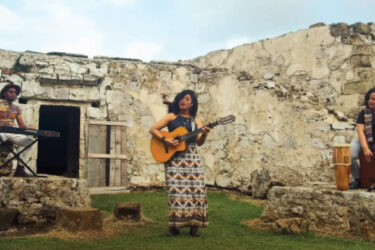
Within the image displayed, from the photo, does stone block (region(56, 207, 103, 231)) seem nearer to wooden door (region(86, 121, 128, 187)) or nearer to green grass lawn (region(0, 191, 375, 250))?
green grass lawn (region(0, 191, 375, 250))

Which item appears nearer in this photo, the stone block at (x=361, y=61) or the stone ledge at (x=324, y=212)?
the stone ledge at (x=324, y=212)

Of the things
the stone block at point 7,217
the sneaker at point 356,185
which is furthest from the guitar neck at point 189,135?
the stone block at point 7,217

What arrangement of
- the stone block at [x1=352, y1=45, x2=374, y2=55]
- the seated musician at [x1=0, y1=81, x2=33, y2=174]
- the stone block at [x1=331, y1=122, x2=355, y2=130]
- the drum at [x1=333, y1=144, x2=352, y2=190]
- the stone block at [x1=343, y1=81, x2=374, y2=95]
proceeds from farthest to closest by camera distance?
the stone block at [x1=352, y1=45, x2=374, y2=55] → the stone block at [x1=343, y1=81, x2=374, y2=95] → the stone block at [x1=331, y1=122, x2=355, y2=130] → the seated musician at [x1=0, y1=81, x2=33, y2=174] → the drum at [x1=333, y1=144, x2=352, y2=190]

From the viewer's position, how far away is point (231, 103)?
8.88 m

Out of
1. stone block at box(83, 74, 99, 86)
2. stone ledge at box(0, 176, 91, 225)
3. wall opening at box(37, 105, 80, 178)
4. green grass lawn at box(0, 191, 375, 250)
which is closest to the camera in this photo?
green grass lawn at box(0, 191, 375, 250)

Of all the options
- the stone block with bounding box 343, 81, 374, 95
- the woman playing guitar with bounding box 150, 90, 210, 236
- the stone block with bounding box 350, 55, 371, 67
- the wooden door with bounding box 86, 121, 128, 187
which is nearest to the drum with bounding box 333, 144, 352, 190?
the woman playing guitar with bounding box 150, 90, 210, 236

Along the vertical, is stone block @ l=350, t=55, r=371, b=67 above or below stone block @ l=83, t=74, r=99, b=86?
above

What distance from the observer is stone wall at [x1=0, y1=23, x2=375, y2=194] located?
797 centimetres

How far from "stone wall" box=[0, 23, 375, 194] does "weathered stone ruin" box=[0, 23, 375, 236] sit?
0.02 meters

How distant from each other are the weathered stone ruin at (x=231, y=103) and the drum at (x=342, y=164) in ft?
9.28

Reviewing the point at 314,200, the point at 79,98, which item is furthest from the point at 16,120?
the point at 314,200

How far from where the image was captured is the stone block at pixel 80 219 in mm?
4539

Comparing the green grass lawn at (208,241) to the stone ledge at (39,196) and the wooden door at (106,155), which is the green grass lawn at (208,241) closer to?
the stone ledge at (39,196)

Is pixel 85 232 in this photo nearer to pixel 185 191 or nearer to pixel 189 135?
pixel 185 191
